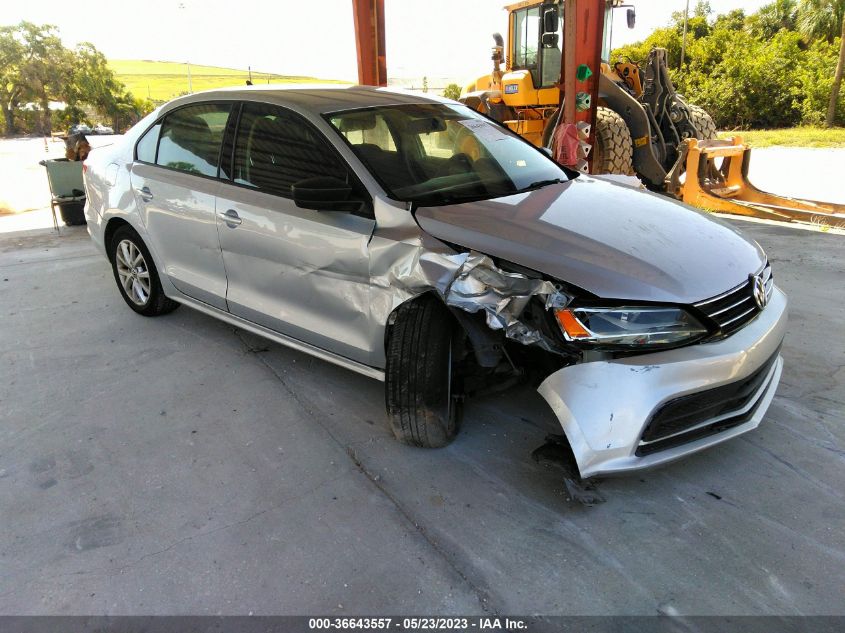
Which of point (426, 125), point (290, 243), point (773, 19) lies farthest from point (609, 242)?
point (773, 19)

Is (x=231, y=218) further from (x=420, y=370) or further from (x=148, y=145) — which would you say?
(x=420, y=370)

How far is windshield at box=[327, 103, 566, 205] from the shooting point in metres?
3.13

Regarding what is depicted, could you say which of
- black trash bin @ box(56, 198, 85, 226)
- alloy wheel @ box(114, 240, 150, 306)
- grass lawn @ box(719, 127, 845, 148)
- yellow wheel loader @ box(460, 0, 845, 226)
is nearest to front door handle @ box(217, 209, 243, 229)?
alloy wheel @ box(114, 240, 150, 306)

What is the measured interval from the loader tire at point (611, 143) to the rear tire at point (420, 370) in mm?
5921

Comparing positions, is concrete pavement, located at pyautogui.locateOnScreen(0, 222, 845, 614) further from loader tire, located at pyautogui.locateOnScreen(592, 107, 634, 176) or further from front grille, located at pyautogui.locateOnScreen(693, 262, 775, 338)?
loader tire, located at pyautogui.locateOnScreen(592, 107, 634, 176)

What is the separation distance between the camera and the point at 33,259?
6688mm

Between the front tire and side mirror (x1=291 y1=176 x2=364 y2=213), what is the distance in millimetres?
1974

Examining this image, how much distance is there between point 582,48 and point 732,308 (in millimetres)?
5388

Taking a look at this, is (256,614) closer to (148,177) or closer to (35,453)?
(35,453)

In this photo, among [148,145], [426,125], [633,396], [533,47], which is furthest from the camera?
[533,47]

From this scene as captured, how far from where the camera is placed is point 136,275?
15.0ft

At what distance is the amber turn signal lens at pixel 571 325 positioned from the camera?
7.73 ft

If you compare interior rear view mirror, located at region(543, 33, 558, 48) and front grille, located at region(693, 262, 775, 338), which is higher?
interior rear view mirror, located at region(543, 33, 558, 48)

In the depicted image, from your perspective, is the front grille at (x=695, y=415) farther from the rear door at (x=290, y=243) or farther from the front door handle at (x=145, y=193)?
the front door handle at (x=145, y=193)
